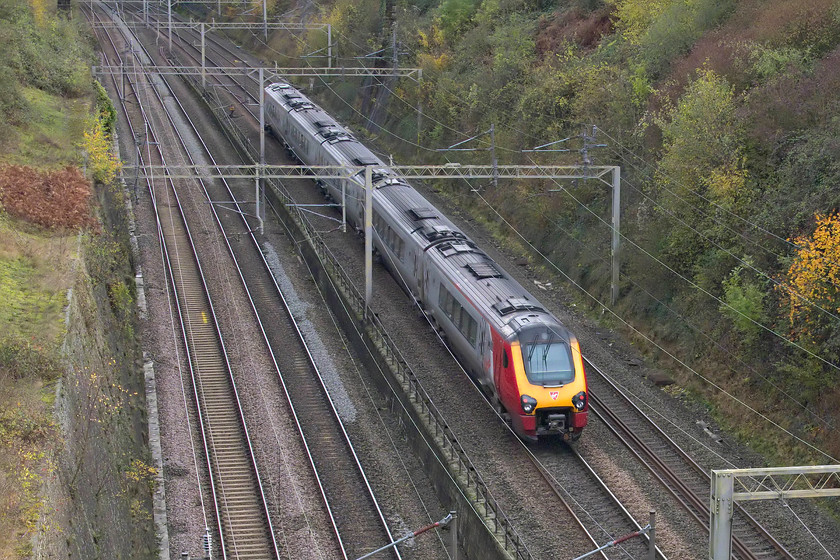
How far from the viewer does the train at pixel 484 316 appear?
25.8 meters

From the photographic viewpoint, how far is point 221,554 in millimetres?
24406

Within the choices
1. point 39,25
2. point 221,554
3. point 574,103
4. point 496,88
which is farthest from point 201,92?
point 221,554

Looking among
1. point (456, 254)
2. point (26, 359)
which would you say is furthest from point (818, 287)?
point (26, 359)

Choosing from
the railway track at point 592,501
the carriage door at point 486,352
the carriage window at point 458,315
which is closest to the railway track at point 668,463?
the railway track at point 592,501

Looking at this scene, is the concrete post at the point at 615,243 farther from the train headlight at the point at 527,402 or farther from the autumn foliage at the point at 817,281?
the train headlight at the point at 527,402

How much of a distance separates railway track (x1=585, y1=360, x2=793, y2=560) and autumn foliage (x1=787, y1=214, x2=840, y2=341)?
4.57 m

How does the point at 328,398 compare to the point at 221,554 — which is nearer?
the point at 221,554

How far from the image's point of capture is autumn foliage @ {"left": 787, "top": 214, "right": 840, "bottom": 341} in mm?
25016

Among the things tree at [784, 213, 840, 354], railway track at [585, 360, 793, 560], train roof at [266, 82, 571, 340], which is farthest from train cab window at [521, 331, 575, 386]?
tree at [784, 213, 840, 354]

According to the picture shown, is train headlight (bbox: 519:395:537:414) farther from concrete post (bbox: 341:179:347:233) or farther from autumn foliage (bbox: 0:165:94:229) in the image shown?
concrete post (bbox: 341:179:347:233)

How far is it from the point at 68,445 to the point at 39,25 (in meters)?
43.7

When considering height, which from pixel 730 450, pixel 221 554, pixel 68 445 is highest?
pixel 68 445

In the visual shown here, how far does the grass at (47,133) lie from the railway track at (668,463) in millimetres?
20998

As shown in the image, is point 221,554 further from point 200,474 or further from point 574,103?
point 574,103
